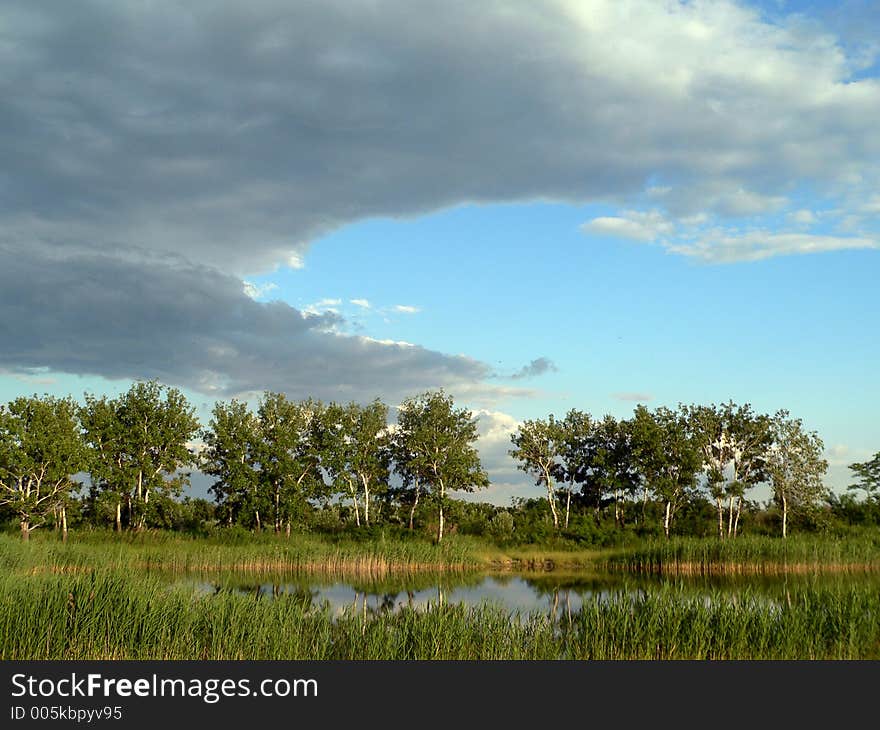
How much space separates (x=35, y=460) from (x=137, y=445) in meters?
8.16

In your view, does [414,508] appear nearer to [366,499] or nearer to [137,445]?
[366,499]

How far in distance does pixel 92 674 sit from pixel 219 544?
139ft

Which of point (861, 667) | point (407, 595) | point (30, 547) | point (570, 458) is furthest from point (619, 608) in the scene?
point (570, 458)

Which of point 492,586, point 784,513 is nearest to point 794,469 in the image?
point 784,513

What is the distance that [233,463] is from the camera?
200 ft

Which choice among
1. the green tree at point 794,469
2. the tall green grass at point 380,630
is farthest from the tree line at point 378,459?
the tall green grass at point 380,630

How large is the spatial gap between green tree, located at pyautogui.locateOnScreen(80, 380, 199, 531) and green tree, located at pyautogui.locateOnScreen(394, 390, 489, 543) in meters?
17.5

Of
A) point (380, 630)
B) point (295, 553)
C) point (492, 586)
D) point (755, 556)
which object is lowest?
point (492, 586)

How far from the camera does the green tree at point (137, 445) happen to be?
5809cm

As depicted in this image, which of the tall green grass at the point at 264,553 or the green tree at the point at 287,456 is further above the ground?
the green tree at the point at 287,456

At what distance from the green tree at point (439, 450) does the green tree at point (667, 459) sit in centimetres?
1318

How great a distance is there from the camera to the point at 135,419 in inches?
2381

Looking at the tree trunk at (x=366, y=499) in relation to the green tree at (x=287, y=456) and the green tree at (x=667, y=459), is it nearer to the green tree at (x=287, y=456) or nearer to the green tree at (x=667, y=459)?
the green tree at (x=287, y=456)

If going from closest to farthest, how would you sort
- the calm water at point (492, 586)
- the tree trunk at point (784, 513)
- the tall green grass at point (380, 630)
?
the tall green grass at point (380, 630), the calm water at point (492, 586), the tree trunk at point (784, 513)
